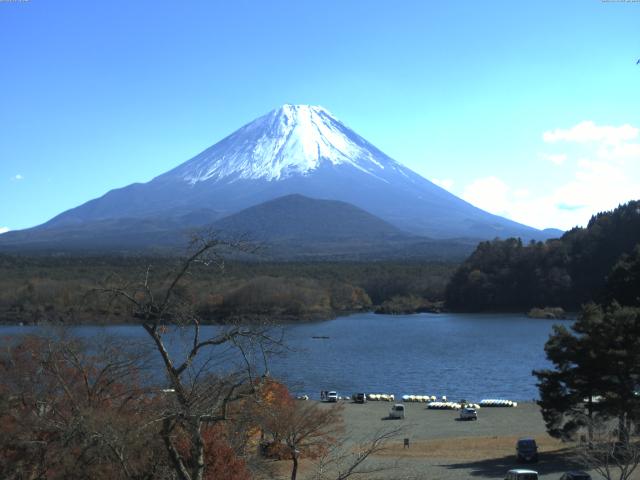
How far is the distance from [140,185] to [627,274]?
154728 mm

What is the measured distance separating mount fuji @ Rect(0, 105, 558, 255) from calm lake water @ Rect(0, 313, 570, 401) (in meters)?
84.2

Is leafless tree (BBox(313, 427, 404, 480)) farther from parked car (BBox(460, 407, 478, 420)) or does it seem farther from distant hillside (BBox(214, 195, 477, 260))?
distant hillside (BBox(214, 195, 477, 260))

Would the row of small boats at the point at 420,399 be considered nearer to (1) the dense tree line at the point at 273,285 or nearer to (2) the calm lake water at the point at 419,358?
(2) the calm lake water at the point at 419,358

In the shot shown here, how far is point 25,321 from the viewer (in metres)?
41.3

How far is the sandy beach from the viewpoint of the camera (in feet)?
39.8

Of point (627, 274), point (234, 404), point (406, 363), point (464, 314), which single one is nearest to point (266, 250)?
point (234, 404)

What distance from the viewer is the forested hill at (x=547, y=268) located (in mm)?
52906

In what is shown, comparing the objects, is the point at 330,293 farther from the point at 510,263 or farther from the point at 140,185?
the point at 140,185

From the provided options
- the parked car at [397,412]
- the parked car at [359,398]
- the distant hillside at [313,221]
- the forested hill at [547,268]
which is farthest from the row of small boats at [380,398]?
the distant hillside at [313,221]

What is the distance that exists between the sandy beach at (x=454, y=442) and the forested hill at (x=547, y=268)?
32.8 meters

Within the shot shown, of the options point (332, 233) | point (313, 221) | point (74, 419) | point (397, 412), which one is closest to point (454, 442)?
point (397, 412)

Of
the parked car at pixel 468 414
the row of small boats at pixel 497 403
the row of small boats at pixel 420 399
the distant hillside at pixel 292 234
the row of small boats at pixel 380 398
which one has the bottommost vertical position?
the row of small boats at pixel 380 398

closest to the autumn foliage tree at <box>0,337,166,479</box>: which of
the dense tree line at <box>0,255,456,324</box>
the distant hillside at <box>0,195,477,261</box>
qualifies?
the dense tree line at <box>0,255,456,324</box>

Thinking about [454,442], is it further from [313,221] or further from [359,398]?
[313,221]
